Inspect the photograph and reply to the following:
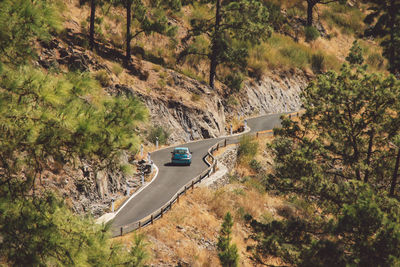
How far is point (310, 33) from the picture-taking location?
203 feet

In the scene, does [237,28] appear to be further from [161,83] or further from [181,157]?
[181,157]

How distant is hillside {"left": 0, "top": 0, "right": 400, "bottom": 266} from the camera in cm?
726

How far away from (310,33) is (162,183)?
47.3m

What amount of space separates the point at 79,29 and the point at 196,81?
1183 centimetres

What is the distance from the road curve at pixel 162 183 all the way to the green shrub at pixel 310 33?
112 ft

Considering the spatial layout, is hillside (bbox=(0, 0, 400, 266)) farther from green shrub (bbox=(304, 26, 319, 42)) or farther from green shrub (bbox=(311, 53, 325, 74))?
green shrub (bbox=(304, 26, 319, 42))

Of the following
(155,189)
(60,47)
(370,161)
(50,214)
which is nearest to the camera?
(50,214)

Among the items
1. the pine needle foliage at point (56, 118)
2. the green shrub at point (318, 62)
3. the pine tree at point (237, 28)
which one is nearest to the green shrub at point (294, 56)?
the green shrub at point (318, 62)

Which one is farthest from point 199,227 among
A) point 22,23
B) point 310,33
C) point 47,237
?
point 310,33

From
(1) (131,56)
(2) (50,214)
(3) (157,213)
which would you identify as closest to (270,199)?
(3) (157,213)

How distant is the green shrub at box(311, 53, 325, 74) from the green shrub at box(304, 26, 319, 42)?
222 inches

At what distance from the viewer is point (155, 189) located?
2228cm

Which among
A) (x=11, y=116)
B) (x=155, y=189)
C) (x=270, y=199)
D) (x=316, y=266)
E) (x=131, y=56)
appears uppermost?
(x=11, y=116)

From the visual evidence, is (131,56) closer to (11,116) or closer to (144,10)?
(144,10)
